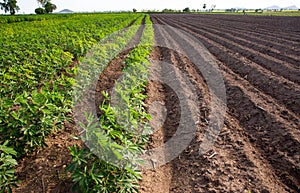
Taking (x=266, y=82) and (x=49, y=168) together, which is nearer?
(x=49, y=168)

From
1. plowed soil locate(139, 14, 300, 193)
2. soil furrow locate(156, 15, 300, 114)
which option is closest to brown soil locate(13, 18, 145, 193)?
plowed soil locate(139, 14, 300, 193)

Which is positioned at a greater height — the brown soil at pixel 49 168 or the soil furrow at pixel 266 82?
the soil furrow at pixel 266 82

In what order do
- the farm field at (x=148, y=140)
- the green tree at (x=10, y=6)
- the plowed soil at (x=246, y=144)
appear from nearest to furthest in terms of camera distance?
1. the farm field at (x=148, y=140)
2. the plowed soil at (x=246, y=144)
3. the green tree at (x=10, y=6)

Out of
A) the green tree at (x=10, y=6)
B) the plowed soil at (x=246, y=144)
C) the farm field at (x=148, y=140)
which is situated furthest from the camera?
the green tree at (x=10, y=6)

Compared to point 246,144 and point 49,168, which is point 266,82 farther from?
point 49,168

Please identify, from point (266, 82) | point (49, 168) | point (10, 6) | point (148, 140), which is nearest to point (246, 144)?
point (148, 140)

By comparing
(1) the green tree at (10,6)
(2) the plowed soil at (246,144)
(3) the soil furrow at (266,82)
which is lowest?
(2) the plowed soil at (246,144)

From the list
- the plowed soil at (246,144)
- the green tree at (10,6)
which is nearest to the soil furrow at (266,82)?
the plowed soil at (246,144)

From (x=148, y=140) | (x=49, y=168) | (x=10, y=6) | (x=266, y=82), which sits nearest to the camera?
(x=49, y=168)

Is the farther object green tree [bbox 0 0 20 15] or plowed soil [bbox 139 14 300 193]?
green tree [bbox 0 0 20 15]

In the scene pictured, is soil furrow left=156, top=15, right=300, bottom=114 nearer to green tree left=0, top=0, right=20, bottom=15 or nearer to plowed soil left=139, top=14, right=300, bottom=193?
plowed soil left=139, top=14, right=300, bottom=193

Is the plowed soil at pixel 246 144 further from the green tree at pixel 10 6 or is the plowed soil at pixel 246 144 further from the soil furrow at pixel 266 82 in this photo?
the green tree at pixel 10 6

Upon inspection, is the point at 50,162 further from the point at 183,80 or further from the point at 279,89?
the point at 279,89

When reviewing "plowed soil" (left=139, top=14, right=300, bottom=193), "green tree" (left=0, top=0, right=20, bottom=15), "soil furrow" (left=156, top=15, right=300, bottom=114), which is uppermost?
"green tree" (left=0, top=0, right=20, bottom=15)
